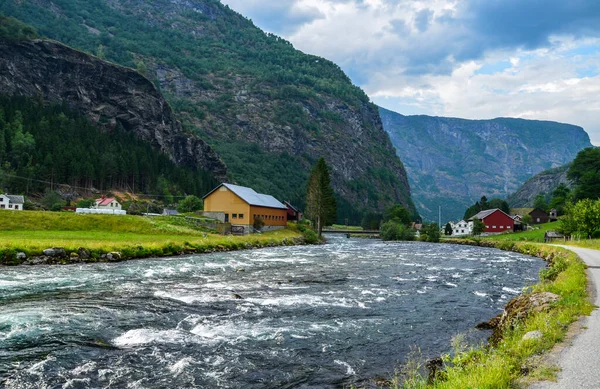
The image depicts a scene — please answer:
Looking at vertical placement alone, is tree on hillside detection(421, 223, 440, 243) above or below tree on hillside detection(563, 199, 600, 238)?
below

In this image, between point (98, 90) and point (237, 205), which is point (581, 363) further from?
point (98, 90)

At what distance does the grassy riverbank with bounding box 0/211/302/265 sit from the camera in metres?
36.1

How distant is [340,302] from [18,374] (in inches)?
560

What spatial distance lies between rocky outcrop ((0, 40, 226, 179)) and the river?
142825 mm

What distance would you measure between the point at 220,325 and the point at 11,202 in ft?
306

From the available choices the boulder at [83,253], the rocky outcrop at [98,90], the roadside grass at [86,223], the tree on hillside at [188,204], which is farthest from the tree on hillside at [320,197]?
the rocky outcrop at [98,90]

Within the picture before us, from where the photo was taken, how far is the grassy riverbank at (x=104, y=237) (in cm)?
3612

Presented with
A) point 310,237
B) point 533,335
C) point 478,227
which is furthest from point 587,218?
point 533,335

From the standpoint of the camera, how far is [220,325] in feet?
52.8

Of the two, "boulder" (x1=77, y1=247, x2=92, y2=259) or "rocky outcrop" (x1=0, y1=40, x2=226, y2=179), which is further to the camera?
"rocky outcrop" (x1=0, y1=40, x2=226, y2=179)

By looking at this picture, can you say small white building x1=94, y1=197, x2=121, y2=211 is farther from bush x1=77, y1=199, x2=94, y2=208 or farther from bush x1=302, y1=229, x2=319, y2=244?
bush x1=302, y1=229, x2=319, y2=244

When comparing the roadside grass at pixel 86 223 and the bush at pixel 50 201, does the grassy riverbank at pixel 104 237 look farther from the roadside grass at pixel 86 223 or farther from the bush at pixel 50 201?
the bush at pixel 50 201

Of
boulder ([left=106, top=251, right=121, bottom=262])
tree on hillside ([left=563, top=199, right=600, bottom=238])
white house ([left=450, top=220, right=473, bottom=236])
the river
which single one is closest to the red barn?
white house ([left=450, top=220, right=473, bottom=236])

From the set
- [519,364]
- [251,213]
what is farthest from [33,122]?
[519,364]
